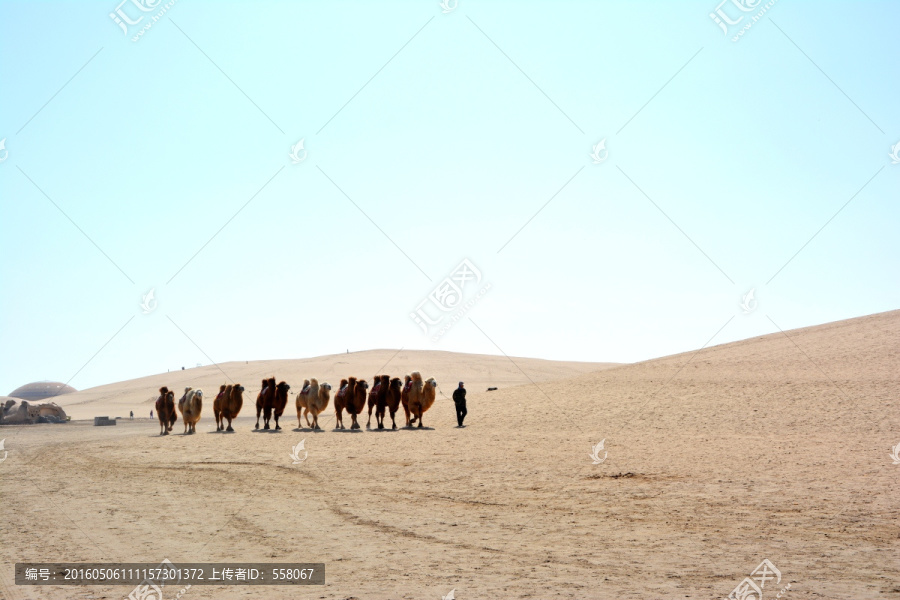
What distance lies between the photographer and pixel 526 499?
43.5 feet

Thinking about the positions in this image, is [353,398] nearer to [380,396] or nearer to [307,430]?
[380,396]

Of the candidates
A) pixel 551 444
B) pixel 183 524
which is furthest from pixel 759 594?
pixel 551 444

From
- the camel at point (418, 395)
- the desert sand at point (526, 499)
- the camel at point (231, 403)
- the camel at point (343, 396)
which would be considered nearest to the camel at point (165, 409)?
the desert sand at point (526, 499)

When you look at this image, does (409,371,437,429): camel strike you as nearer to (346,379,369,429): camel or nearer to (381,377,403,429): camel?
(381,377,403,429): camel

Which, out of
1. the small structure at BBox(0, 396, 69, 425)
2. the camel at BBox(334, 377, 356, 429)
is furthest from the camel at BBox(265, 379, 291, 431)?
the small structure at BBox(0, 396, 69, 425)

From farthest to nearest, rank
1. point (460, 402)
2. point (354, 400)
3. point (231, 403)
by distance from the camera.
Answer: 1. point (231, 403)
2. point (354, 400)
3. point (460, 402)

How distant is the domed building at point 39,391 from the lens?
3803 inches

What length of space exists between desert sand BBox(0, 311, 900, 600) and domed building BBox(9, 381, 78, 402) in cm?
7599

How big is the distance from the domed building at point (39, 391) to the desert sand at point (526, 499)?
249 ft

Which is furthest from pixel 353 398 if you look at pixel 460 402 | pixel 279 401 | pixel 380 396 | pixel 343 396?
pixel 460 402

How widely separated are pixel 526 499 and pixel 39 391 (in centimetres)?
10036

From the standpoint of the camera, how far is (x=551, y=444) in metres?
21.0

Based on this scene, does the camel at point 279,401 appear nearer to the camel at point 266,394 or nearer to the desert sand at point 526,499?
the camel at point 266,394

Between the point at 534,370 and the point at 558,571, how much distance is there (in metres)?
77.8
